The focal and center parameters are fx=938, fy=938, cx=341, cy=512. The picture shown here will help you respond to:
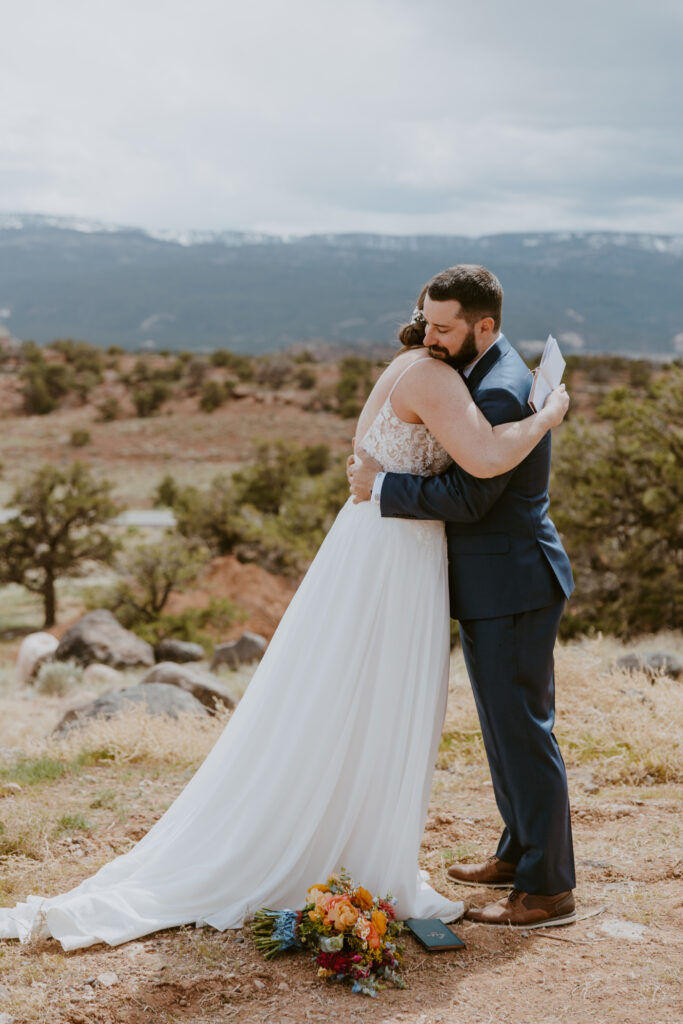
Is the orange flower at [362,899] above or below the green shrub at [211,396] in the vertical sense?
below

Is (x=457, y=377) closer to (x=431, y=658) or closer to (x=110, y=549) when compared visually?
(x=431, y=658)

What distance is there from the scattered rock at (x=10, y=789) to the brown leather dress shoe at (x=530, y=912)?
2776 millimetres

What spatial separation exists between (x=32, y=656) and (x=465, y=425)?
12.7 m

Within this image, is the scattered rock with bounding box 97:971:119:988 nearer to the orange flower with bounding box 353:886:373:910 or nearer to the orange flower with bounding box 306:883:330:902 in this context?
the orange flower with bounding box 306:883:330:902

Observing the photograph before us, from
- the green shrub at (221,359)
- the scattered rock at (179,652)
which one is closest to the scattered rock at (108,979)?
the scattered rock at (179,652)

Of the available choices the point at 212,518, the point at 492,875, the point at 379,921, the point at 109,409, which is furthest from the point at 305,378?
the point at 379,921

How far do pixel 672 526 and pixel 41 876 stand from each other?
34.9ft

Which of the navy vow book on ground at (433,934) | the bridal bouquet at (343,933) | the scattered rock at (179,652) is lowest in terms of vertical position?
the scattered rock at (179,652)

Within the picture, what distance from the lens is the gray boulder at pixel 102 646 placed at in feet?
45.4

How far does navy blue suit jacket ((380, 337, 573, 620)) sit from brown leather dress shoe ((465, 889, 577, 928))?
3.74 ft

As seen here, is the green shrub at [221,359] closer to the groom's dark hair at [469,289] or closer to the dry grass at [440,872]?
the dry grass at [440,872]

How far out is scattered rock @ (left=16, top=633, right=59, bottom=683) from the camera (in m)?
14.3

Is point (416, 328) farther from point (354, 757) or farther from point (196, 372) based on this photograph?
point (196, 372)

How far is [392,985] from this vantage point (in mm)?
3158
